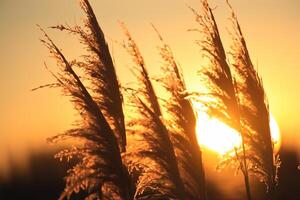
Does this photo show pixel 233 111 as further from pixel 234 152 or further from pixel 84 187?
pixel 84 187

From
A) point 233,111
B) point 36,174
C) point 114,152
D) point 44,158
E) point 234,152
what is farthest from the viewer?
point 44,158

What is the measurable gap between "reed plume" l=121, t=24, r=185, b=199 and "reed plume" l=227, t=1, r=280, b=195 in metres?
1.15

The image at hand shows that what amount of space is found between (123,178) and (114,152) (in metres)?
0.31

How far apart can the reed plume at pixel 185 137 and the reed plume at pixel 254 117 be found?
0.80 m

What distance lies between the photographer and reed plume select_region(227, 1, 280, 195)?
29.5 ft

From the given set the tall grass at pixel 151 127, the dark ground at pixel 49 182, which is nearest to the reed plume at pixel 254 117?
the tall grass at pixel 151 127

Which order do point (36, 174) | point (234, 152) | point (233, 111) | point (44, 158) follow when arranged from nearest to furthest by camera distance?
1. point (233, 111)
2. point (234, 152)
3. point (36, 174)
4. point (44, 158)

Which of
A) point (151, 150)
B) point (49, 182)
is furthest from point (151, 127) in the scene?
point (49, 182)

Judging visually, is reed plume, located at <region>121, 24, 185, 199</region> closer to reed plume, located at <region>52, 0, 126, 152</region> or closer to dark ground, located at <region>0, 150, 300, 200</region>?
reed plume, located at <region>52, 0, 126, 152</region>

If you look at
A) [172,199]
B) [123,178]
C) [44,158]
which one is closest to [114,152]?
[123,178]

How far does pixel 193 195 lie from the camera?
8.63 m

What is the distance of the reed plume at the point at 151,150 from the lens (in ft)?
27.8

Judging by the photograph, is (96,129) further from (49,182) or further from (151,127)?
(49,182)

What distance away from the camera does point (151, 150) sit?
8508 mm
